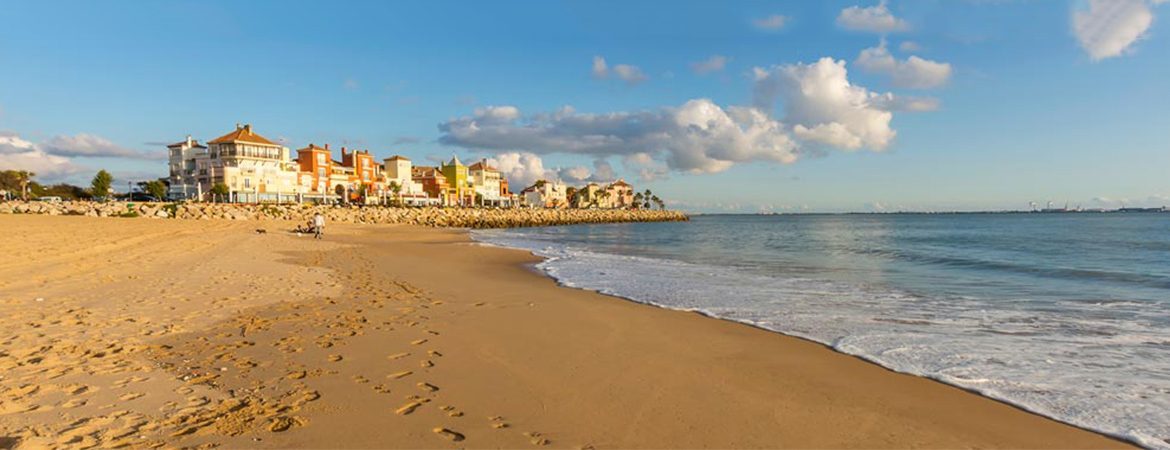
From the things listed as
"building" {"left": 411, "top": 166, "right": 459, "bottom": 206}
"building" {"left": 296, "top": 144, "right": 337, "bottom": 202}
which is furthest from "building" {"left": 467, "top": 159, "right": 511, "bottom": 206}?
"building" {"left": 296, "top": 144, "right": 337, "bottom": 202}

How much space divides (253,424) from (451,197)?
96.0 metres

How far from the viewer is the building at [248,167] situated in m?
61.1

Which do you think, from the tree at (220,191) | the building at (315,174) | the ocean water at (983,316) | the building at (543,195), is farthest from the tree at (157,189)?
the building at (543,195)

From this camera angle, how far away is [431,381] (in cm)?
511

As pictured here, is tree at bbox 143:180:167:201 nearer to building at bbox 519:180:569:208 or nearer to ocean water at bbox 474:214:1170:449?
ocean water at bbox 474:214:1170:449

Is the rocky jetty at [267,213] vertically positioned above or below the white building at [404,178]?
below

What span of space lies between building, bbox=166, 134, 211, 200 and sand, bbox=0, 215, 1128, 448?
6392 cm

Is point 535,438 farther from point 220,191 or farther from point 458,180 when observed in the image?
point 458,180

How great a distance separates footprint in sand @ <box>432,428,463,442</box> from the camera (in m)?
3.84

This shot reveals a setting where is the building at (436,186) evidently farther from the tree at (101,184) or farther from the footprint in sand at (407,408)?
the footprint in sand at (407,408)

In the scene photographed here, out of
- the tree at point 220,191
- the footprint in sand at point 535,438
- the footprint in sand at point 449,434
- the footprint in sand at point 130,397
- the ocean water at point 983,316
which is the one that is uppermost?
the tree at point 220,191

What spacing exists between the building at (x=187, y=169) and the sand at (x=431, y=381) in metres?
63.9

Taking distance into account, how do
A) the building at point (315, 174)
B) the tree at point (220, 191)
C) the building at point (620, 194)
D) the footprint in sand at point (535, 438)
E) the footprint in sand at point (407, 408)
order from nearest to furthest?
the footprint in sand at point (535, 438) < the footprint in sand at point (407, 408) < the tree at point (220, 191) < the building at point (315, 174) < the building at point (620, 194)

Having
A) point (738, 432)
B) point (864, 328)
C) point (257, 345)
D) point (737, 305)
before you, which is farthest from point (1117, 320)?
point (257, 345)
